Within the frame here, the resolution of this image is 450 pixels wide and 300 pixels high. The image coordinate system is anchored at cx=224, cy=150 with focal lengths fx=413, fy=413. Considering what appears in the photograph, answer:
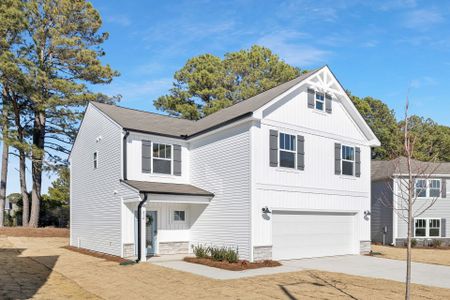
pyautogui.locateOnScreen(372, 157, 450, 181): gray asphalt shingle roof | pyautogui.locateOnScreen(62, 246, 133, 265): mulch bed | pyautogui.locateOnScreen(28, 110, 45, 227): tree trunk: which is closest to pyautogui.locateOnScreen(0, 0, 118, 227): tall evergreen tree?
pyautogui.locateOnScreen(28, 110, 45, 227): tree trunk

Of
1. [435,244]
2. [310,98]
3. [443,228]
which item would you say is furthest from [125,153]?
[443,228]

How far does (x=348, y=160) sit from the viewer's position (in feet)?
71.0

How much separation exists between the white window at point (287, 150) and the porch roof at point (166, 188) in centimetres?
366

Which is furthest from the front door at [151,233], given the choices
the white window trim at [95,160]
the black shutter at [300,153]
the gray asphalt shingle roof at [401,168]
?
the gray asphalt shingle roof at [401,168]

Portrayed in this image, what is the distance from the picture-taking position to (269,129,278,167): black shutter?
17828 millimetres

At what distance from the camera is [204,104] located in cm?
4281

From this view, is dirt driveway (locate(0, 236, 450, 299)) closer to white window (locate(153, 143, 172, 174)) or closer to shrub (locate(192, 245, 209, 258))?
shrub (locate(192, 245, 209, 258))

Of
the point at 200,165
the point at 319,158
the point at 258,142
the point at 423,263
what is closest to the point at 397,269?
the point at 423,263

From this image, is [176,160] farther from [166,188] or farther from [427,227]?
[427,227]

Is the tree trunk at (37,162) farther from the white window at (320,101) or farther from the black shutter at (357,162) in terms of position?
the black shutter at (357,162)

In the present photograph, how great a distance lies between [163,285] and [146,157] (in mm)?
8640

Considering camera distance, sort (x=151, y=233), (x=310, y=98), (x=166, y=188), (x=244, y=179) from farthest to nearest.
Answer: (x=310, y=98)
(x=151, y=233)
(x=166, y=188)
(x=244, y=179)

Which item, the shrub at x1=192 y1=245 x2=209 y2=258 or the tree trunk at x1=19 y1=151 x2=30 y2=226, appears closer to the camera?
the shrub at x1=192 y1=245 x2=209 y2=258

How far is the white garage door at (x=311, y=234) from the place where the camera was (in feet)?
59.5
